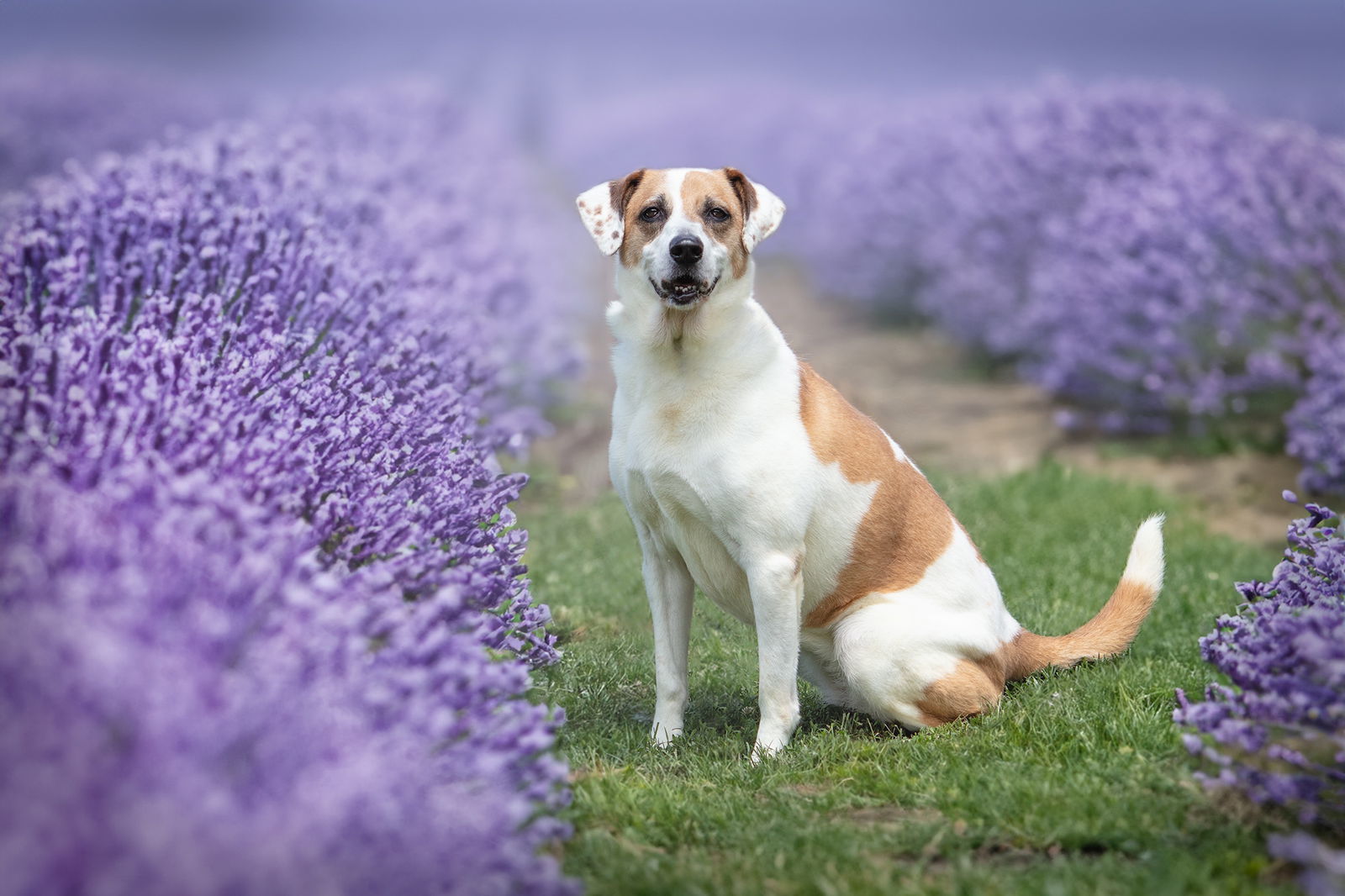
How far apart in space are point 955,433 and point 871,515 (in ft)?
15.3

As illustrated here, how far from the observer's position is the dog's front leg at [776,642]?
3.60 metres

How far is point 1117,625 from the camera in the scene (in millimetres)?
4141

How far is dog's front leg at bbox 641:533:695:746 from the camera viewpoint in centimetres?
383

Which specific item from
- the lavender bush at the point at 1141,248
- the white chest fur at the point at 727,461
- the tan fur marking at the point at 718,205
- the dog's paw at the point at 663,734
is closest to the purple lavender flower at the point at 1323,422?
the lavender bush at the point at 1141,248

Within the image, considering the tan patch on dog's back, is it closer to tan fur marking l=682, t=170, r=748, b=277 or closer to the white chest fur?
the white chest fur

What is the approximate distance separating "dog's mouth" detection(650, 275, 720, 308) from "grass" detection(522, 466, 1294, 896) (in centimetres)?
126

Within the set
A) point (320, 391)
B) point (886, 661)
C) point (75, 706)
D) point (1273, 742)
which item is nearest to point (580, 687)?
point (886, 661)

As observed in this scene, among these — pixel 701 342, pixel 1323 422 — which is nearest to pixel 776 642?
pixel 701 342

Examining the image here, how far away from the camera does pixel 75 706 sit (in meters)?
1.86

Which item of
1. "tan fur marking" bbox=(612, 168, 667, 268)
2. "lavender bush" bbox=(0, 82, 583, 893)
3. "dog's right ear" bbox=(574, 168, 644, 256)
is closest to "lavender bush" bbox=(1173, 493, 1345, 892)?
"lavender bush" bbox=(0, 82, 583, 893)

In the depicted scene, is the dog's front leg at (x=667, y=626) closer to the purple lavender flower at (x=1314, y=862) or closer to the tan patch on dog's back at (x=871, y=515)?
the tan patch on dog's back at (x=871, y=515)

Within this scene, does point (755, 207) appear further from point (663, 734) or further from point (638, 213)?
point (663, 734)

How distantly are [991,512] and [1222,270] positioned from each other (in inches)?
94.6

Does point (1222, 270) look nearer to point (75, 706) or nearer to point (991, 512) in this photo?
point (991, 512)
